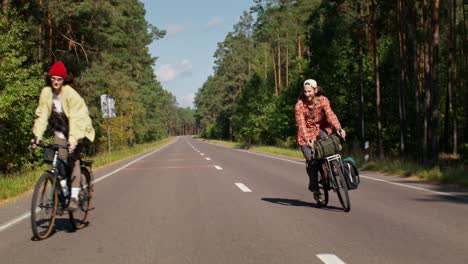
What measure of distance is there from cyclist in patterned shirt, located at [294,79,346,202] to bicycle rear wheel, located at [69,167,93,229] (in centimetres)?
321

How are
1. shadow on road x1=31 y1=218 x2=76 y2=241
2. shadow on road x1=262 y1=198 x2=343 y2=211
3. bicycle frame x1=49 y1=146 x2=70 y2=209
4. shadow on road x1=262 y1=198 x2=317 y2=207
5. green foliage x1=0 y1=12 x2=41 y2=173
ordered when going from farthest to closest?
green foliage x1=0 y1=12 x2=41 y2=173 < shadow on road x1=262 y1=198 x2=317 y2=207 < shadow on road x1=262 y1=198 x2=343 y2=211 < shadow on road x1=31 y1=218 x2=76 y2=241 < bicycle frame x1=49 y1=146 x2=70 y2=209

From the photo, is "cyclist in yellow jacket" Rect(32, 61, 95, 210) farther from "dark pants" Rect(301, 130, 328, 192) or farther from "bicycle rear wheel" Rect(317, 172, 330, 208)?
"bicycle rear wheel" Rect(317, 172, 330, 208)

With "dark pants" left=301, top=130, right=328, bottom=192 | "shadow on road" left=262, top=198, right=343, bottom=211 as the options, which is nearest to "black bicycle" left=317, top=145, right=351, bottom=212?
"dark pants" left=301, top=130, right=328, bottom=192

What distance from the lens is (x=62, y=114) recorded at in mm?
6219

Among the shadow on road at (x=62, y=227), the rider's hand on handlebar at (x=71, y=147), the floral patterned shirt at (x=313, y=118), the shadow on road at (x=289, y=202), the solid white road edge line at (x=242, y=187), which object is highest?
the floral patterned shirt at (x=313, y=118)

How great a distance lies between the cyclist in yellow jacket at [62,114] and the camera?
20.0 feet

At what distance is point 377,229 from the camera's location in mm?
6371

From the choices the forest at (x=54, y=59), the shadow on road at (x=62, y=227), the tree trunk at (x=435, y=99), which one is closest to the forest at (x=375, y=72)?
the tree trunk at (x=435, y=99)

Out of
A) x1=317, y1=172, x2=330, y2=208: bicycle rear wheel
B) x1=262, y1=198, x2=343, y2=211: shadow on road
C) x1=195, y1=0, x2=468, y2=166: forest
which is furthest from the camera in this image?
x1=195, y1=0, x2=468, y2=166: forest

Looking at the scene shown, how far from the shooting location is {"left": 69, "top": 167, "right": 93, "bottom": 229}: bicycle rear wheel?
6.55 m

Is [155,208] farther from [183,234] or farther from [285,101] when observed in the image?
[285,101]

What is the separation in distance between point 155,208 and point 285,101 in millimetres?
38001

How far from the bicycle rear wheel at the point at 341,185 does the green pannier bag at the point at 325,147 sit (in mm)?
227

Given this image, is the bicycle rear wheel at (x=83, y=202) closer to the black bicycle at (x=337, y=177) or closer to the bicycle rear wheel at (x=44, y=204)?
the bicycle rear wheel at (x=44, y=204)
